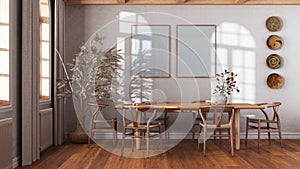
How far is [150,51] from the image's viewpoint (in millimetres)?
7418

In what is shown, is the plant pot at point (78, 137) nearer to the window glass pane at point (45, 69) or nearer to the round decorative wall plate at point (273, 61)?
the window glass pane at point (45, 69)

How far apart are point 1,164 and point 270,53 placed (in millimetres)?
5176

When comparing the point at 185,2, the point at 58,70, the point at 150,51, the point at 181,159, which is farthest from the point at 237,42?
the point at 58,70

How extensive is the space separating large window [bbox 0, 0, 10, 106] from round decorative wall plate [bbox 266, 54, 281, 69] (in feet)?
15.5

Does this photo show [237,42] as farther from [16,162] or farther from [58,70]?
[16,162]

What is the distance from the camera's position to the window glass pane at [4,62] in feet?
15.6

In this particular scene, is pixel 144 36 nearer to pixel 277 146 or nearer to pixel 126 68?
pixel 126 68

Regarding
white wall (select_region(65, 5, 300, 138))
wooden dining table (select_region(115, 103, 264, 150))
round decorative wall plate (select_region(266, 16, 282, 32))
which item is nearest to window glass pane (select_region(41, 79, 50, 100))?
white wall (select_region(65, 5, 300, 138))

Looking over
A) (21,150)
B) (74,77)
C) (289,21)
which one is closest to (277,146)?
(289,21)

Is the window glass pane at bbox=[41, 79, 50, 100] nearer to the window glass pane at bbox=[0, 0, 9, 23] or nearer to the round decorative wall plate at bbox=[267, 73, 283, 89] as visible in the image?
the window glass pane at bbox=[0, 0, 9, 23]

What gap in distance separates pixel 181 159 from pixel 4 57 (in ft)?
8.65

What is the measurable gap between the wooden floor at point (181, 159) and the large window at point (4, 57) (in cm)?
95

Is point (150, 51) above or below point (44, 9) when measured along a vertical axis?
below

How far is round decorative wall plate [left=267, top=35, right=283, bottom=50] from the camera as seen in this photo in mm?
7398
